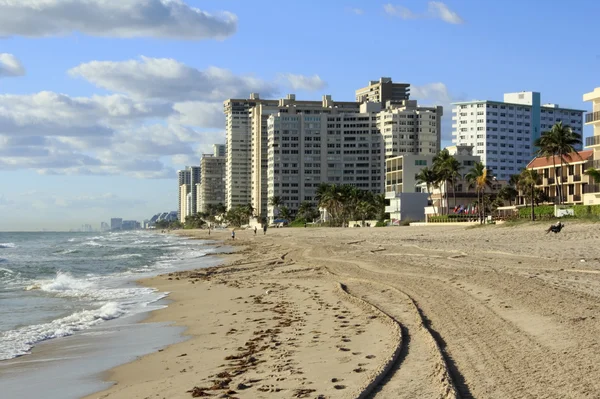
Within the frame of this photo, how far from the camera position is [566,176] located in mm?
83625

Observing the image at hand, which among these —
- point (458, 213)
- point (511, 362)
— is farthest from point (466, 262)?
point (458, 213)

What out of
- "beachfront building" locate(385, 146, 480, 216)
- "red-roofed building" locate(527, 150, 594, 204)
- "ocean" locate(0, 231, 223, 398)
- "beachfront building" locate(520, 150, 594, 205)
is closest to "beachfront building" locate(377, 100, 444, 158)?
"beachfront building" locate(385, 146, 480, 216)

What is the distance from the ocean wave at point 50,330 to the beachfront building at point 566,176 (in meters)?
67.9

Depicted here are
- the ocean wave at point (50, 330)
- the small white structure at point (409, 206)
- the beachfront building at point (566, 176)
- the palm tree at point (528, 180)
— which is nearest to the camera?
the ocean wave at point (50, 330)

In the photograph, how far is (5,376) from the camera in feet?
38.3

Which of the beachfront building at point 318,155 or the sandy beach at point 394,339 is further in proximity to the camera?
the beachfront building at point 318,155

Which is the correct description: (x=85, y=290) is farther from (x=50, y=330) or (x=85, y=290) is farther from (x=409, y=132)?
(x=409, y=132)

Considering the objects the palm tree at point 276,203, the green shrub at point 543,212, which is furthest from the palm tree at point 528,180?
the palm tree at point 276,203

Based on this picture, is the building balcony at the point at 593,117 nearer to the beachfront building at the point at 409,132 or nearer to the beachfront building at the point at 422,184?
the beachfront building at the point at 422,184

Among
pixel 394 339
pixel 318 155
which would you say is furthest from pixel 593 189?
pixel 318 155

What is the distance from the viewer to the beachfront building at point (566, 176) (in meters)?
80.2

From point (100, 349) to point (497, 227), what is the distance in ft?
162

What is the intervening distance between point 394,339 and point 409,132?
187610 mm

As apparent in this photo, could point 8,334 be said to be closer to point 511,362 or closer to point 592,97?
point 511,362
